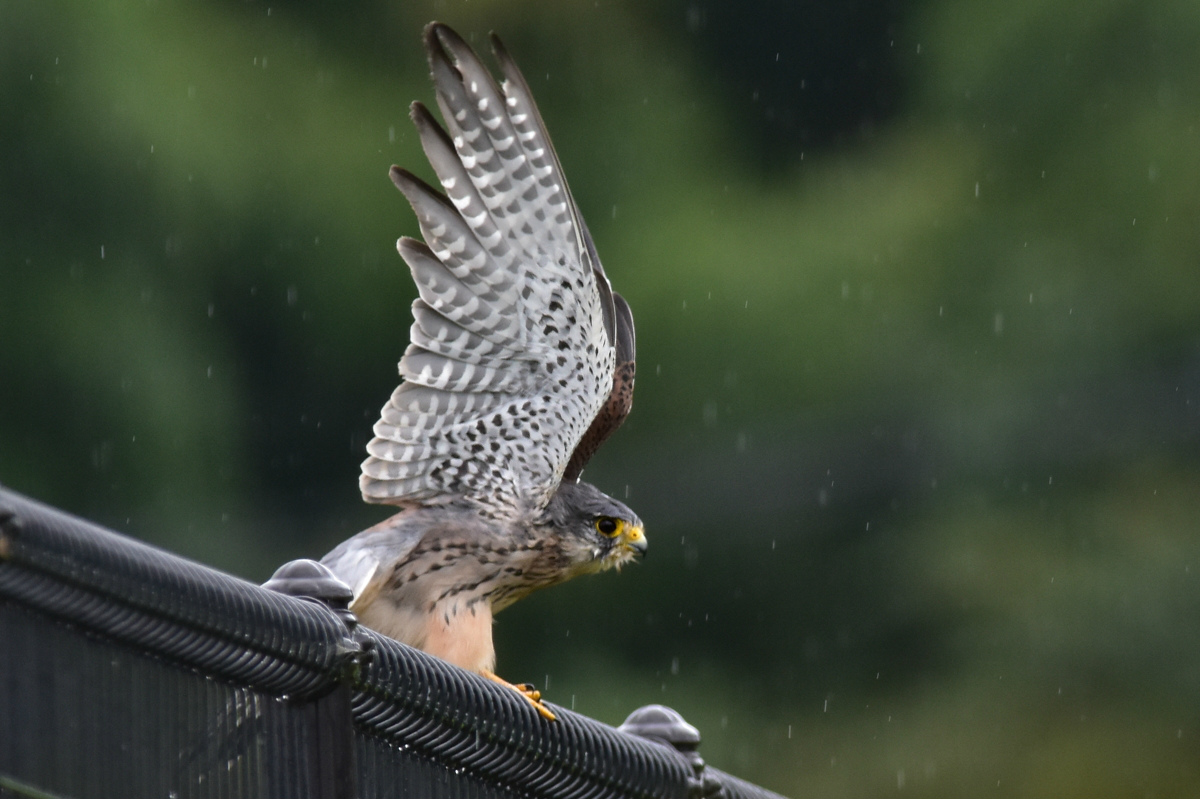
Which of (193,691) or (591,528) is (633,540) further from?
(193,691)

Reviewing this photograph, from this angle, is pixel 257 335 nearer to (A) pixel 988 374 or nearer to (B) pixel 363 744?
(A) pixel 988 374

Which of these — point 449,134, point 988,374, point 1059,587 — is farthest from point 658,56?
point 449,134

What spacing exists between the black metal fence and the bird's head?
1.89m

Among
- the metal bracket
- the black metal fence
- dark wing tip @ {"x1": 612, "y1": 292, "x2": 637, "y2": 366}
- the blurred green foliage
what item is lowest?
the blurred green foliage

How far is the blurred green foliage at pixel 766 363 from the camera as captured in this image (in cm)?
828

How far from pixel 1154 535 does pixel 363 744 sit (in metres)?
6.90

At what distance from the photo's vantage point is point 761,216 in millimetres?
9633

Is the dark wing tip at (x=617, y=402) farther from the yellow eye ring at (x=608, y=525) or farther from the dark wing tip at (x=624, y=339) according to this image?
the yellow eye ring at (x=608, y=525)

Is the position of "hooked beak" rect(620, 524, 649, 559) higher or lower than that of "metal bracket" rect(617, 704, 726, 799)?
lower

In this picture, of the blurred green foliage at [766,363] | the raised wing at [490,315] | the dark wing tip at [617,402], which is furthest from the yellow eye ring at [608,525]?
the blurred green foliage at [766,363]

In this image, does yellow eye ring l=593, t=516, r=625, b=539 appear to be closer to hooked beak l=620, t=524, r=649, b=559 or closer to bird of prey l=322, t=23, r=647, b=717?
hooked beak l=620, t=524, r=649, b=559

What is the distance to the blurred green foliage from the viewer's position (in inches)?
326

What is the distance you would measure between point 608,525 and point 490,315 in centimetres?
65

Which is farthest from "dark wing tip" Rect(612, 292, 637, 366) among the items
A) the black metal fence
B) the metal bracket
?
the black metal fence
